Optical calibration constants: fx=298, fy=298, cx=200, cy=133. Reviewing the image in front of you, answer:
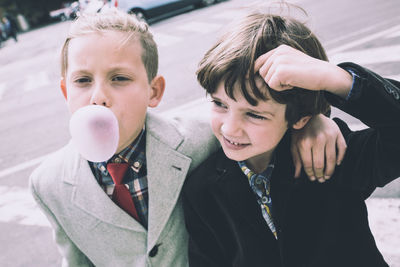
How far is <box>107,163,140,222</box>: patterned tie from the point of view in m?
1.29

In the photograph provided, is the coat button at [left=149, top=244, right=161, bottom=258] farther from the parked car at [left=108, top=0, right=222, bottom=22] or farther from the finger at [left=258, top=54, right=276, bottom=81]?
the parked car at [left=108, top=0, right=222, bottom=22]

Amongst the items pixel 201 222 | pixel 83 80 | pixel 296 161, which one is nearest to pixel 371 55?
pixel 296 161

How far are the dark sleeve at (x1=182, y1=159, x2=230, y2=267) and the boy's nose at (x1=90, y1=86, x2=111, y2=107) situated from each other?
1.59ft

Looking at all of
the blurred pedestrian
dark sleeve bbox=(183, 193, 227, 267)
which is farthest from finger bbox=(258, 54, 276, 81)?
the blurred pedestrian

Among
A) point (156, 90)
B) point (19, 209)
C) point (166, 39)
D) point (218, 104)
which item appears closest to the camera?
point (218, 104)

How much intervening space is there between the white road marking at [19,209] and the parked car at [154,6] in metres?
7.20

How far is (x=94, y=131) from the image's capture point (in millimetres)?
924

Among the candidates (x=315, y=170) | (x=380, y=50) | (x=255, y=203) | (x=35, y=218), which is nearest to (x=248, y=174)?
(x=255, y=203)

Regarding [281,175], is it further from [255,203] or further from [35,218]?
[35,218]

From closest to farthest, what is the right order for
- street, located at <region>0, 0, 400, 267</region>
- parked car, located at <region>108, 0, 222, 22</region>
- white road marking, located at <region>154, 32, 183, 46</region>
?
street, located at <region>0, 0, 400, 267</region> < white road marking, located at <region>154, 32, 183, 46</region> < parked car, located at <region>108, 0, 222, 22</region>

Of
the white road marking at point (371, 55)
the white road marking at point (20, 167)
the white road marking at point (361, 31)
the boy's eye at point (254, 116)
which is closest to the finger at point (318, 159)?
the boy's eye at point (254, 116)

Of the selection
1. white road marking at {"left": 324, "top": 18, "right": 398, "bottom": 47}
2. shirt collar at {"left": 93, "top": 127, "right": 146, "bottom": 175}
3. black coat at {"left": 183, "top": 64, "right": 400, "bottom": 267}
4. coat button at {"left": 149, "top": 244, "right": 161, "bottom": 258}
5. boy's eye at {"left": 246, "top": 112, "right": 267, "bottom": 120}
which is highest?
boy's eye at {"left": 246, "top": 112, "right": 267, "bottom": 120}

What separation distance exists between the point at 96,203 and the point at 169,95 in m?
3.62

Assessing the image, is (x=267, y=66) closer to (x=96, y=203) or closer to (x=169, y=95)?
(x=96, y=203)
